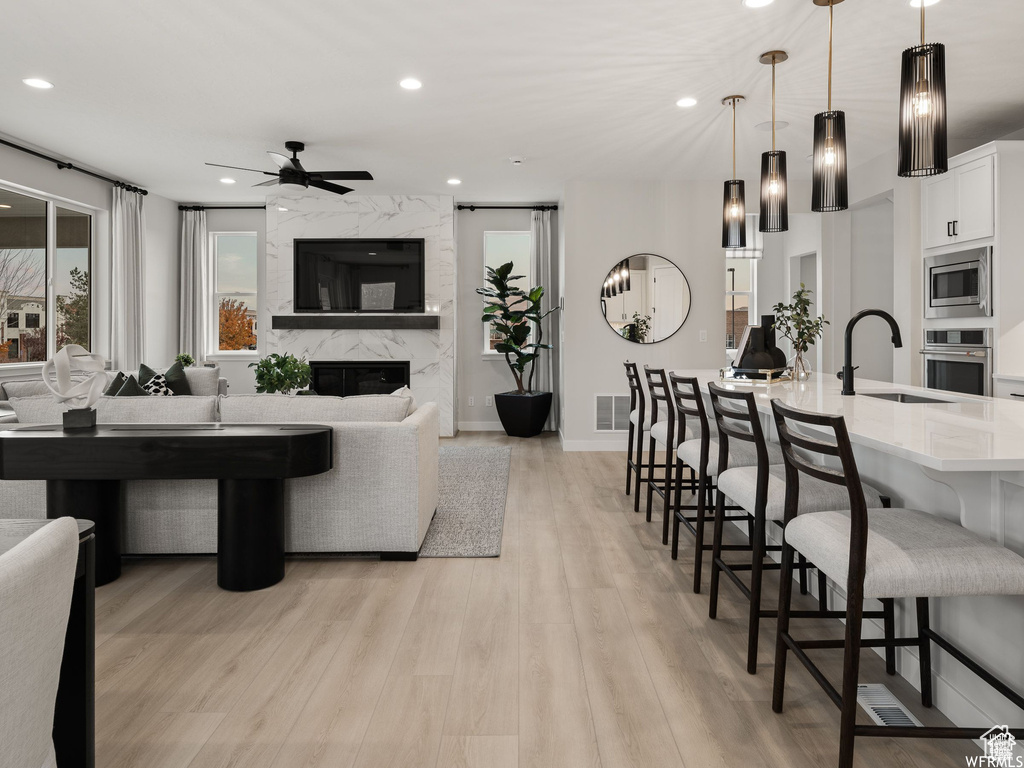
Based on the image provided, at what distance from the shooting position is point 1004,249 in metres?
4.26

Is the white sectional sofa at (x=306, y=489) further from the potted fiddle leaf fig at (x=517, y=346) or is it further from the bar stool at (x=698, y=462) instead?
the potted fiddle leaf fig at (x=517, y=346)

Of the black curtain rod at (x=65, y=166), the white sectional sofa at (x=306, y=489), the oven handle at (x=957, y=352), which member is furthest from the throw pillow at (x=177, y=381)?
the oven handle at (x=957, y=352)

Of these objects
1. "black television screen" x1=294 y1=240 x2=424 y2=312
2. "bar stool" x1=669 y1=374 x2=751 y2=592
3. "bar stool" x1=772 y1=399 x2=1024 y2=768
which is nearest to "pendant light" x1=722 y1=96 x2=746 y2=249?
"bar stool" x1=669 y1=374 x2=751 y2=592

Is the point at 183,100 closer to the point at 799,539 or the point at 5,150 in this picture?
the point at 5,150

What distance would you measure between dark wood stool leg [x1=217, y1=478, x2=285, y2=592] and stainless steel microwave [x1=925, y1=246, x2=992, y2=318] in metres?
4.68

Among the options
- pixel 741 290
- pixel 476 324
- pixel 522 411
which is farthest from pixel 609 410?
pixel 741 290

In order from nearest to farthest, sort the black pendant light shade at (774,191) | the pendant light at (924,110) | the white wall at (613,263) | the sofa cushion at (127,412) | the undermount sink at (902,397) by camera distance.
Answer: the pendant light at (924,110), the undermount sink at (902,397), the sofa cushion at (127,412), the black pendant light shade at (774,191), the white wall at (613,263)

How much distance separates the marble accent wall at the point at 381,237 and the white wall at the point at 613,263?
1.50 meters

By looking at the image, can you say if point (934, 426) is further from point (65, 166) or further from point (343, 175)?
point (65, 166)

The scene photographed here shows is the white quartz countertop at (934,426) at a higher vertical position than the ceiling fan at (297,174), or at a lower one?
lower

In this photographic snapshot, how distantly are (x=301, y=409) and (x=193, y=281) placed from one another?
17.9 feet

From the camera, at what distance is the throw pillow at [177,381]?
15.4 ft

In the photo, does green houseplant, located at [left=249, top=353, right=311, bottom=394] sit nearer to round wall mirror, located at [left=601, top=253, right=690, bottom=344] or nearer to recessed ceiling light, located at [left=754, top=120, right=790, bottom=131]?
round wall mirror, located at [left=601, top=253, right=690, bottom=344]

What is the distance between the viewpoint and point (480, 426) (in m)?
7.79
